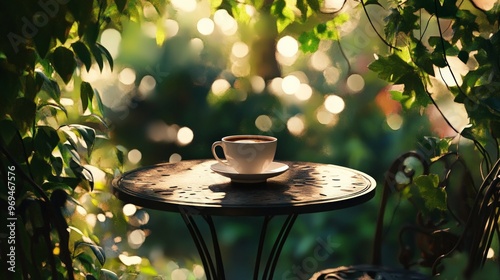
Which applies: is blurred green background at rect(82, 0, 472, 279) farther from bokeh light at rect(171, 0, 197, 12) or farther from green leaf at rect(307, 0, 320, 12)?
green leaf at rect(307, 0, 320, 12)

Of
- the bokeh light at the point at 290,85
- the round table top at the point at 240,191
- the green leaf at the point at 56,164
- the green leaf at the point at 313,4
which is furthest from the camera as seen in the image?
the bokeh light at the point at 290,85

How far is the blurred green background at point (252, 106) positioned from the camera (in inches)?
111

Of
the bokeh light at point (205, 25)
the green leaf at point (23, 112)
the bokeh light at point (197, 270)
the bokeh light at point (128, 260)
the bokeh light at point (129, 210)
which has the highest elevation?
the bokeh light at point (205, 25)

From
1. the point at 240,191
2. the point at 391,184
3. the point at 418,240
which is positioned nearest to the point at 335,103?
the point at 391,184

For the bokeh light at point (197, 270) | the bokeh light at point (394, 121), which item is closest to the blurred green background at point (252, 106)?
the bokeh light at point (394, 121)

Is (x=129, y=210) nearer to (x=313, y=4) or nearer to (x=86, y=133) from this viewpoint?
(x=86, y=133)

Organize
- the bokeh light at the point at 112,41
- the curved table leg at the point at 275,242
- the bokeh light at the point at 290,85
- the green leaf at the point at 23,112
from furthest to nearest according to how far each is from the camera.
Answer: the bokeh light at the point at 290,85
the bokeh light at the point at 112,41
the curved table leg at the point at 275,242
the green leaf at the point at 23,112

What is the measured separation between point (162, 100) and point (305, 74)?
562 mm

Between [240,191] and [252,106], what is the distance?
111 cm

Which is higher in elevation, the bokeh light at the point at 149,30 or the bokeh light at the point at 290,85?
the bokeh light at the point at 149,30

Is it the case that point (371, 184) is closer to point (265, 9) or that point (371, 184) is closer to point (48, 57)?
point (48, 57)

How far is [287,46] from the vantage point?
2885mm

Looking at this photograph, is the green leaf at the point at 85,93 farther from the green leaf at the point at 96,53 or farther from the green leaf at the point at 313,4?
the green leaf at the point at 313,4

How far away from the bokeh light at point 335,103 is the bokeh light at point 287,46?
0.22m
